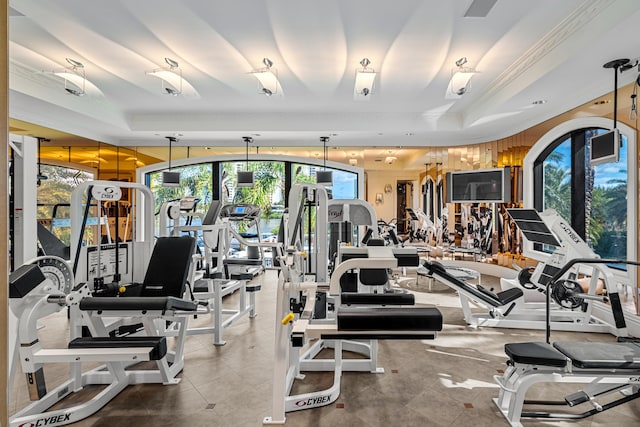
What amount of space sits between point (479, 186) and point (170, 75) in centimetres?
585

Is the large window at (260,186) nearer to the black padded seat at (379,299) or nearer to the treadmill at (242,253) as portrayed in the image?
the treadmill at (242,253)

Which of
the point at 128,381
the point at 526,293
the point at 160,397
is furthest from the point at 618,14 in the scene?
the point at 128,381

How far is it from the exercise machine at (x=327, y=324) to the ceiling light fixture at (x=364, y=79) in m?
1.94

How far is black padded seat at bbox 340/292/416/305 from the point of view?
9.11 feet

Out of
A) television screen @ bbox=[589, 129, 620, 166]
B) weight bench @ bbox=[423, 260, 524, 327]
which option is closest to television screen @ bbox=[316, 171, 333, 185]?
weight bench @ bbox=[423, 260, 524, 327]

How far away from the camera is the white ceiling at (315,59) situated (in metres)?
3.26

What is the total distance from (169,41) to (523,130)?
5898 millimetres

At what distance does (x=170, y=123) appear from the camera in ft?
22.9

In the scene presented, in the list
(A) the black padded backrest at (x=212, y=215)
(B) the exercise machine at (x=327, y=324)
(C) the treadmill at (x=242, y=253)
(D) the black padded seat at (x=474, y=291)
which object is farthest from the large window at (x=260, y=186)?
(B) the exercise machine at (x=327, y=324)

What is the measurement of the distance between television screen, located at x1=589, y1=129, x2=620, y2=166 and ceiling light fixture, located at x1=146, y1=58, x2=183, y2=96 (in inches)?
201

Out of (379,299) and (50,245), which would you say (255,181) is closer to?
(50,245)

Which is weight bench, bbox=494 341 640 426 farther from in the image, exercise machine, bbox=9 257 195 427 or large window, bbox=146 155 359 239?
large window, bbox=146 155 359 239

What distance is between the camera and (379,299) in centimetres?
281

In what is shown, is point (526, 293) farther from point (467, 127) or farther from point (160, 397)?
point (160, 397)
